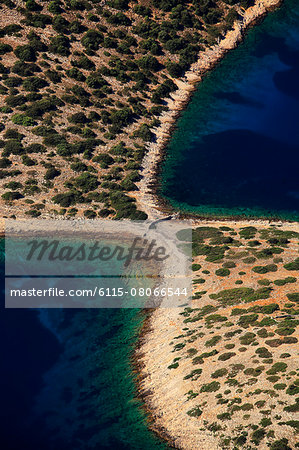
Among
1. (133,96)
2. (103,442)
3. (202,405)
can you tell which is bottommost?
(103,442)

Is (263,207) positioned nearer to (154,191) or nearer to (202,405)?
(154,191)

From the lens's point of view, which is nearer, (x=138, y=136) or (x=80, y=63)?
(x=138, y=136)

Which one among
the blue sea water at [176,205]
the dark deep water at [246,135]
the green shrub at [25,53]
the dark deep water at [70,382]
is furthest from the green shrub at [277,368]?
the green shrub at [25,53]

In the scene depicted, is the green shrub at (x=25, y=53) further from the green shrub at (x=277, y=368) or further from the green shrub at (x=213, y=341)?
the green shrub at (x=277, y=368)

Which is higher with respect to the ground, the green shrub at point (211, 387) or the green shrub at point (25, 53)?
the green shrub at point (25, 53)

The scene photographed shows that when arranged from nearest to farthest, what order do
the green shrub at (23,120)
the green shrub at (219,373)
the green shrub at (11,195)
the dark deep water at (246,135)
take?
the green shrub at (219,373)
the green shrub at (11,195)
the dark deep water at (246,135)
the green shrub at (23,120)

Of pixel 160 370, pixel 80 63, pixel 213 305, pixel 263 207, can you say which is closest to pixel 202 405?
pixel 160 370
